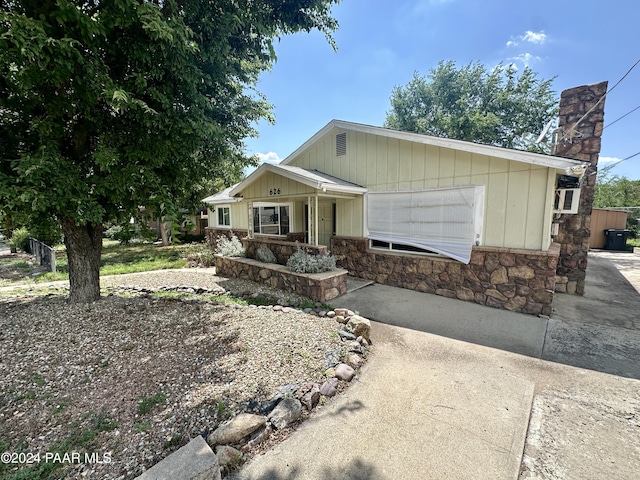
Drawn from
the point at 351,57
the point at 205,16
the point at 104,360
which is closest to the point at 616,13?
the point at 351,57

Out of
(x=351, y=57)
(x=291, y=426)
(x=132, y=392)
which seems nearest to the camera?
(x=291, y=426)

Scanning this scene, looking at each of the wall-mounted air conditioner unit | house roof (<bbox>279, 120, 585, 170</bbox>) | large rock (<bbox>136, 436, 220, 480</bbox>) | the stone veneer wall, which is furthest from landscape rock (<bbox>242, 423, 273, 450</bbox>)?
the wall-mounted air conditioner unit

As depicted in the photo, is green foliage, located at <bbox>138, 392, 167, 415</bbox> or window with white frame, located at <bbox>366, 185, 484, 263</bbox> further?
window with white frame, located at <bbox>366, 185, 484, 263</bbox>

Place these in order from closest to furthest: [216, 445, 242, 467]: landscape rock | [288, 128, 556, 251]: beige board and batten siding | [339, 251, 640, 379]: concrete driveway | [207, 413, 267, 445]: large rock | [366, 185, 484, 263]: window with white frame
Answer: [216, 445, 242, 467]: landscape rock < [207, 413, 267, 445]: large rock < [339, 251, 640, 379]: concrete driveway < [288, 128, 556, 251]: beige board and batten siding < [366, 185, 484, 263]: window with white frame

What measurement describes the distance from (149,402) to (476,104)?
21863 mm

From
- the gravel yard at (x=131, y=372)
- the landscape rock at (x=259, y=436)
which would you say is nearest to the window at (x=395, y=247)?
the gravel yard at (x=131, y=372)

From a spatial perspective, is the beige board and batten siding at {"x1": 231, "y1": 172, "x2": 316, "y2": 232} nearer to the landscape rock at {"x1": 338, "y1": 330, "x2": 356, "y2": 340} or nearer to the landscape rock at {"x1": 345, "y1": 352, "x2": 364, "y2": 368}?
the landscape rock at {"x1": 338, "y1": 330, "x2": 356, "y2": 340}

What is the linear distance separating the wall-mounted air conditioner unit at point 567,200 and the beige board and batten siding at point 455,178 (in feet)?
5.27

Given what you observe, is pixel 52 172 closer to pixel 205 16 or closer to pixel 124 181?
pixel 124 181

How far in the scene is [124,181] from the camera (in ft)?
12.6

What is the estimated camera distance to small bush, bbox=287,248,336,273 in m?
6.50

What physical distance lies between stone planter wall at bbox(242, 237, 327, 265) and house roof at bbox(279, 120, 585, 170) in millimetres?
3525

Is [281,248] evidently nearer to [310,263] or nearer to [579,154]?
[310,263]

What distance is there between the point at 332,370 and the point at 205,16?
17.8 ft
